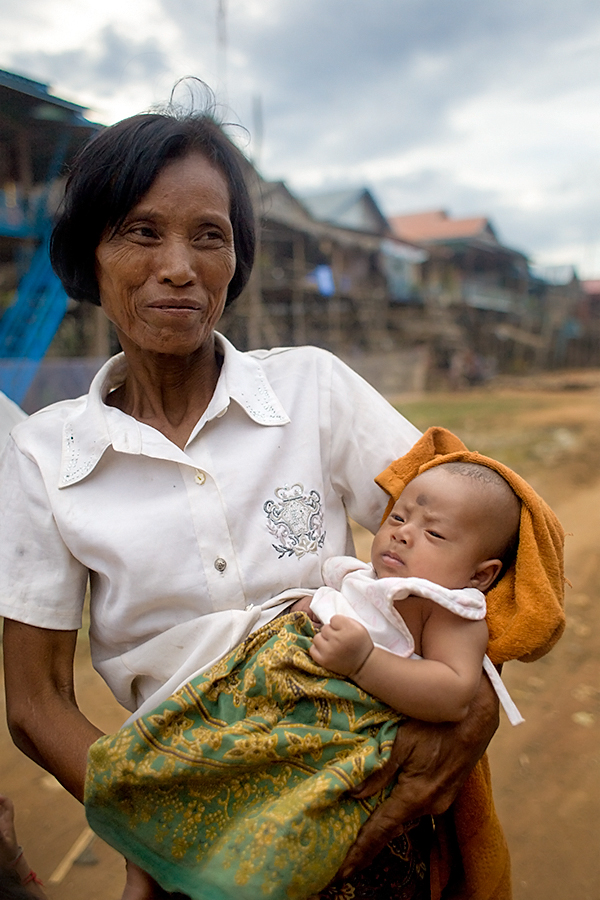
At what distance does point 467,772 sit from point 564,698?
9.02 feet

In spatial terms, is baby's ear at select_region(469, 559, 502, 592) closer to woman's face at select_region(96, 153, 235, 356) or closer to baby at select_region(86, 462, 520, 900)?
baby at select_region(86, 462, 520, 900)

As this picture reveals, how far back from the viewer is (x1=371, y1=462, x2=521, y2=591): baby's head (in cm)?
145

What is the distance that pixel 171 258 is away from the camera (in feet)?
4.76

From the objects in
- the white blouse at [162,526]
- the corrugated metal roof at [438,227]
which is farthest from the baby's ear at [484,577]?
the corrugated metal roof at [438,227]

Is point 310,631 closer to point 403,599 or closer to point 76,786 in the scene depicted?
point 403,599

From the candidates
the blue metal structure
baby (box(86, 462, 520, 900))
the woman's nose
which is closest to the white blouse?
baby (box(86, 462, 520, 900))

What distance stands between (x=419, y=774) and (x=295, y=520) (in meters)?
0.57

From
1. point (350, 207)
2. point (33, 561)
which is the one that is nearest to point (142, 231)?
point (33, 561)

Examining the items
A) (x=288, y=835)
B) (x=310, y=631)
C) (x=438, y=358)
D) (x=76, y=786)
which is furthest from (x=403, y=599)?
(x=438, y=358)

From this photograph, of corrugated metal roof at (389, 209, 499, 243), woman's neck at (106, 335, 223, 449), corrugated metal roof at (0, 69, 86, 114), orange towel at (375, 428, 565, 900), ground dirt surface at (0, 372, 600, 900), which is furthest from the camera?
corrugated metal roof at (389, 209, 499, 243)

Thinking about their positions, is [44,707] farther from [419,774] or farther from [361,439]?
[361,439]

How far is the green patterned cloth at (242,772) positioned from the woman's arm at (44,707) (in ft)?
0.56

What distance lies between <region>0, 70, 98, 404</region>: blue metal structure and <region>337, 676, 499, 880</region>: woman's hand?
208cm

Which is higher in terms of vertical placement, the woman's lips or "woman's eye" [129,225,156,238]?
"woman's eye" [129,225,156,238]
